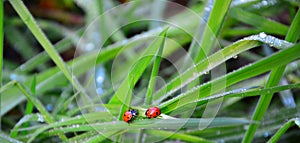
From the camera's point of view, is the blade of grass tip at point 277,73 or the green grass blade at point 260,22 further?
the green grass blade at point 260,22

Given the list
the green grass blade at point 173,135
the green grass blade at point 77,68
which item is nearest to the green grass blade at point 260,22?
the green grass blade at point 77,68

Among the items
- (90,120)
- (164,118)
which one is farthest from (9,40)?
(164,118)

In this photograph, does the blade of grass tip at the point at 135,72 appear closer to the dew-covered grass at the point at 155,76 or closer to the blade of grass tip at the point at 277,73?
the dew-covered grass at the point at 155,76

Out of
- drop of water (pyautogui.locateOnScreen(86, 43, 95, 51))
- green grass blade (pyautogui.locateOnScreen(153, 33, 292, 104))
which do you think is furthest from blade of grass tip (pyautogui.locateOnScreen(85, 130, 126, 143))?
drop of water (pyautogui.locateOnScreen(86, 43, 95, 51))

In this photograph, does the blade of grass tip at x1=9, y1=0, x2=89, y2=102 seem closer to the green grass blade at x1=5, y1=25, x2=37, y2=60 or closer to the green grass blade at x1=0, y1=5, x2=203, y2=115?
the green grass blade at x1=0, y1=5, x2=203, y2=115

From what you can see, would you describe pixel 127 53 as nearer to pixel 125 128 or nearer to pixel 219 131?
pixel 219 131
